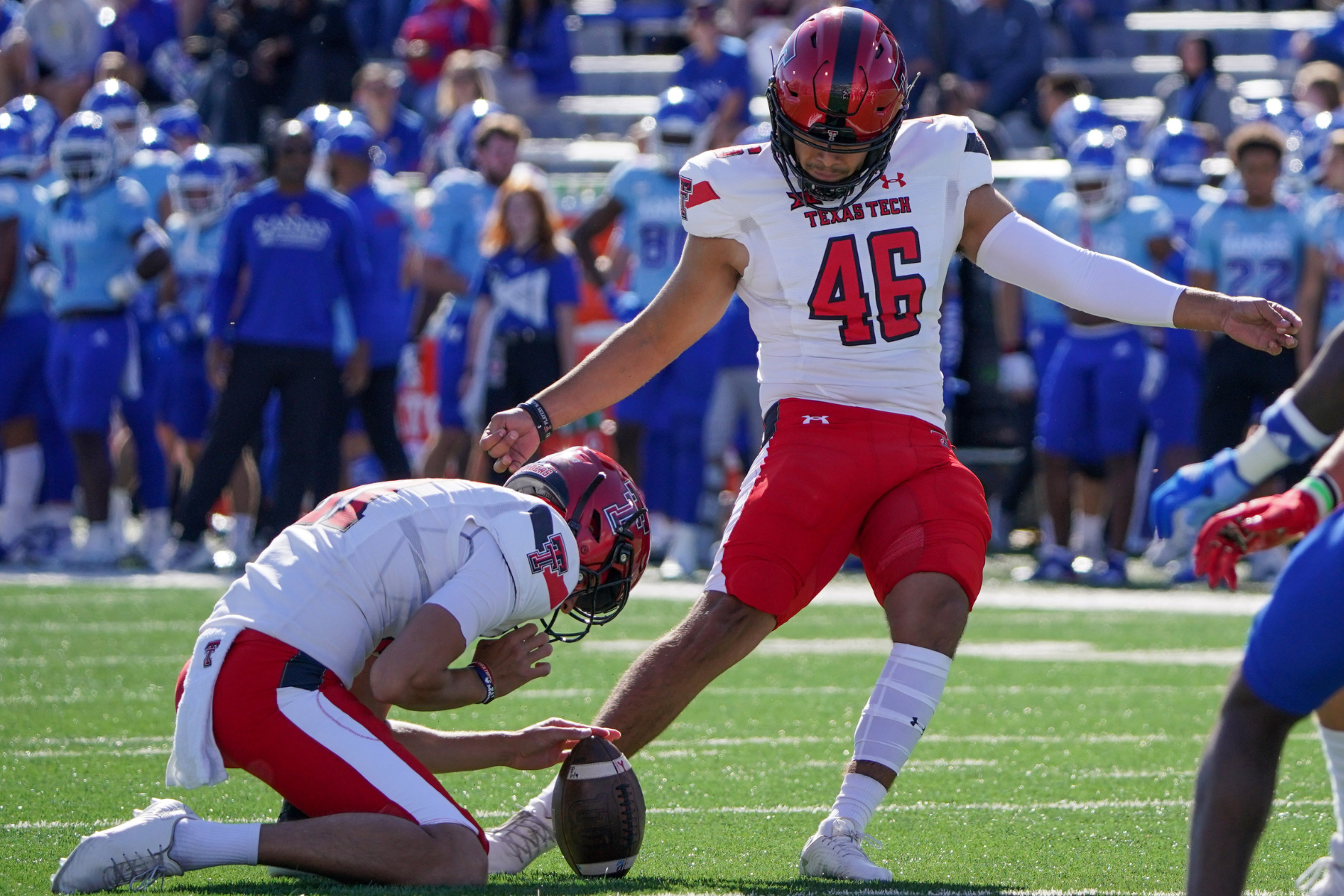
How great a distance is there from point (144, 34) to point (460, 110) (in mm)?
5159

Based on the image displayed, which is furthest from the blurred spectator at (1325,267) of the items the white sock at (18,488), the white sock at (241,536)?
the white sock at (18,488)

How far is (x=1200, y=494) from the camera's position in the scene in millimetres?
3787

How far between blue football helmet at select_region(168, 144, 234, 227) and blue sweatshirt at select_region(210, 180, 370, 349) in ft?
3.91

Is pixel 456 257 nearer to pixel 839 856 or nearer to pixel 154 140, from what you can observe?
pixel 154 140

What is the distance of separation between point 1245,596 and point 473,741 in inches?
247

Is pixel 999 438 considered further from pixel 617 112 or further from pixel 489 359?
pixel 617 112

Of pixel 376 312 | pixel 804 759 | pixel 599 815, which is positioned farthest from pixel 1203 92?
pixel 599 815

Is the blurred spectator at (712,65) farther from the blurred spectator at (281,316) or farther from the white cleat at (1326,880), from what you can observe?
the white cleat at (1326,880)

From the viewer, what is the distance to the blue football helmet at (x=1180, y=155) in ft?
36.9

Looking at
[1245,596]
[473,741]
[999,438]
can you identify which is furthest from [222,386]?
[473,741]

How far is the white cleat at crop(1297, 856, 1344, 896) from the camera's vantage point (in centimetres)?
354

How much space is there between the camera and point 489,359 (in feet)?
34.1

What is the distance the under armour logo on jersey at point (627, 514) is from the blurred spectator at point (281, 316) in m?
5.94

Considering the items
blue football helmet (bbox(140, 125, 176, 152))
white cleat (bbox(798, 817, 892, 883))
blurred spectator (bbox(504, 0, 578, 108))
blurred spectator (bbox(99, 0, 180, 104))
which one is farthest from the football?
blurred spectator (bbox(99, 0, 180, 104))
